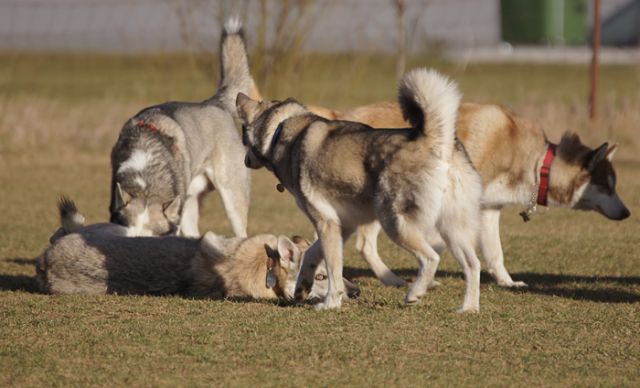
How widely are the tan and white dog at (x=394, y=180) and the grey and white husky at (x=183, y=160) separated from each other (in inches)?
65.6

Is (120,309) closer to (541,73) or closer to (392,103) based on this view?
(392,103)

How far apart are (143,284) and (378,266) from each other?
2.04 meters

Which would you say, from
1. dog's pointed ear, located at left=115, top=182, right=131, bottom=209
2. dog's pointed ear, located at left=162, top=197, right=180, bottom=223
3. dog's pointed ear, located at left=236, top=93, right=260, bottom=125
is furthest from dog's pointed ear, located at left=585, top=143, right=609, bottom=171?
dog's pointed ear, located at left=115, top=182, right=131, bottom=209

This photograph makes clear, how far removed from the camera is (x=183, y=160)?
920 cm

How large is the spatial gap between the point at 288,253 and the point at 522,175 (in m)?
2.44

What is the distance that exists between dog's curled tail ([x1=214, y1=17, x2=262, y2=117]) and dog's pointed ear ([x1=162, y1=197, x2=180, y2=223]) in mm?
1529

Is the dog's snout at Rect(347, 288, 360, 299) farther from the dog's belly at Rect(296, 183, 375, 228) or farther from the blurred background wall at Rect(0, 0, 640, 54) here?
the blurred background wall at Rect(0, 0, 640, 54)

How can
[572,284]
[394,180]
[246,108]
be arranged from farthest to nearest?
[572,284] < [246,108] < [394,180]

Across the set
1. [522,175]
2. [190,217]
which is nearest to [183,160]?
[190,217]

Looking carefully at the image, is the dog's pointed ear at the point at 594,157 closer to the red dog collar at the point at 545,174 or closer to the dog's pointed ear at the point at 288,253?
the red dog collar at the point at 545,174

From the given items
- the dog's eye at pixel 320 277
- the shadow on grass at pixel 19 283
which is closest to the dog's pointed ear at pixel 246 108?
the dog's eye at pixel 320 277

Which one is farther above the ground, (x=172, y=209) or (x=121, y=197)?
(x=121, y=197)

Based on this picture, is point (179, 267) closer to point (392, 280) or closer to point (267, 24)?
point (392, 280)

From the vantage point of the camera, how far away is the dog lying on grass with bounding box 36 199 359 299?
760 centimetres
